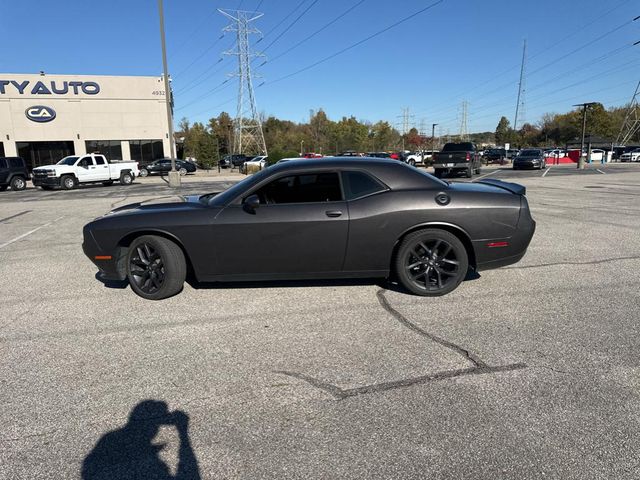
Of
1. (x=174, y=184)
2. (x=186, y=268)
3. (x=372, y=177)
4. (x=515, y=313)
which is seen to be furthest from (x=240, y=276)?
(x=174, y=184)

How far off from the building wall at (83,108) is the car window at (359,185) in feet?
133

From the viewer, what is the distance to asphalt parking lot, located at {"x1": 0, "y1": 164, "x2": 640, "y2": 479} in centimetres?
247

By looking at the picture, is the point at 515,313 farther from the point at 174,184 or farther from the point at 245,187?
the point at 174,184

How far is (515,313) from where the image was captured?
4.47m

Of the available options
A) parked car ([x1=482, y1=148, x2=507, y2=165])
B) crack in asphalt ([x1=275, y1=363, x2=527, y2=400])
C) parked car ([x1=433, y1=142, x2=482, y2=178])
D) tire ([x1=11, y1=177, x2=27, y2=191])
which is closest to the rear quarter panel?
crack in asphalt ([x1=275, y1=363, x2=527, y2=400])

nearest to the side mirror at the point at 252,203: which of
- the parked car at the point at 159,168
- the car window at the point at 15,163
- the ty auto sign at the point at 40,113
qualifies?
the car window at the point at 15,163

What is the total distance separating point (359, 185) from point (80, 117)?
136 feet

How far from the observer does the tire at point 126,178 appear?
90.1ft

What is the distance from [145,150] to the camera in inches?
1647

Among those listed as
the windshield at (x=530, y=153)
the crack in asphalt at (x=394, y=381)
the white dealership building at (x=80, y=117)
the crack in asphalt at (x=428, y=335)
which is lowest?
the crack in asphalt at (x=394, y=381)

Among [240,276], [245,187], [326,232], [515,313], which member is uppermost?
[245,187]

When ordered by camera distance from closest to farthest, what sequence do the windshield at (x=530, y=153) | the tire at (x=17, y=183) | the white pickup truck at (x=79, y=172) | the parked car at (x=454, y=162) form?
the white pickup truck at (x=79, y=172), the parked car at (x=454, y=162), the tire at (x=17, y=183), the windshield at (x=530, y=153)

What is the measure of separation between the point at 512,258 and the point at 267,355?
3.03 meters

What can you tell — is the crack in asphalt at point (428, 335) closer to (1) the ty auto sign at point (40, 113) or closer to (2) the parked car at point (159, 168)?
(2) the parked car at point (159, 168)
